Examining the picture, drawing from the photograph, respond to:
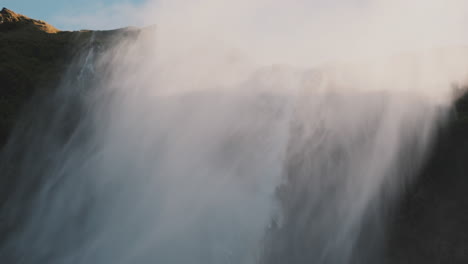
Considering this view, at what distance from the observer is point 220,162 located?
19.3 meters

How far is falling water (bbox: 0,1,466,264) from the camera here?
16.1 m

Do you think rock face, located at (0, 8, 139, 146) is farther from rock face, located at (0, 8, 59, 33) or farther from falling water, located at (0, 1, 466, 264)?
falling water, located at (0, 1, 466, 264)

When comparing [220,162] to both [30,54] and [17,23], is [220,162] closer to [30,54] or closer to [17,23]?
[30,54]

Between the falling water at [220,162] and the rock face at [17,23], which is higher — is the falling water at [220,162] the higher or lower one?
the lower one

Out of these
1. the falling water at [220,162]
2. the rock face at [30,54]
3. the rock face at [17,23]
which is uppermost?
the rock face at [17,23]

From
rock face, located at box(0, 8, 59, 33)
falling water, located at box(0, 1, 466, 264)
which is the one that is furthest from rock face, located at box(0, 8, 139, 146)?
falling water, located at box(0, 1, 466, 264)

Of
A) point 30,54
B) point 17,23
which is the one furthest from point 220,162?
point 17,23

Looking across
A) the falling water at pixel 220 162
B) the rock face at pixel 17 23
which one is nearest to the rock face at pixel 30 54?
the rock face at pixel 17 23

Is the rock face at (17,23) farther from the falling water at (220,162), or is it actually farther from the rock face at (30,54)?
the falling water at (220,162)

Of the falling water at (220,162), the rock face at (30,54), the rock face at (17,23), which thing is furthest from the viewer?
the rock face at (17,23)

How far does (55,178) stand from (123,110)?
574 centimetres

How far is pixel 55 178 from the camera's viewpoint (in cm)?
1916

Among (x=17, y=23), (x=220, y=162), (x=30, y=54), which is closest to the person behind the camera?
(x=220, y=162)

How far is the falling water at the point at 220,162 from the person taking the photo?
632 inches
